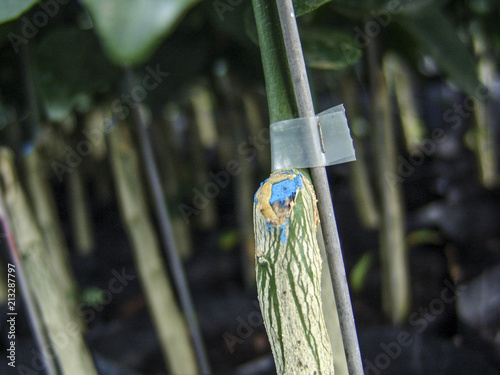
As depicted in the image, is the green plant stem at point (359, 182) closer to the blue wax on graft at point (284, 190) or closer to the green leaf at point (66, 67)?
the green leaf at point (66, 67)

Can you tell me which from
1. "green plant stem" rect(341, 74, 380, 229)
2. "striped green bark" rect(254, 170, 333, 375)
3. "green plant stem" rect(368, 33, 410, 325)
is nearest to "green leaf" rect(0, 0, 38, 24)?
"striped green bark" rect(254, 170, 333, 375)

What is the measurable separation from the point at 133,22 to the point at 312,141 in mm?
117

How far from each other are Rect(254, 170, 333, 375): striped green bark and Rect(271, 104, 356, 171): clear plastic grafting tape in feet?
0.04

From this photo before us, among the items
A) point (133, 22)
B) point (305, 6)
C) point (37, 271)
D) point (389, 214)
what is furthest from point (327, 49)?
point (389, 214)

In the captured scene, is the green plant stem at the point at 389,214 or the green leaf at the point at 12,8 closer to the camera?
the green leaf at the point at 12,8

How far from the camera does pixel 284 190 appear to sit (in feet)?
0.85

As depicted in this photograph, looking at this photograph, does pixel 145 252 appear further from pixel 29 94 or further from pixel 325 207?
pixel 325 207

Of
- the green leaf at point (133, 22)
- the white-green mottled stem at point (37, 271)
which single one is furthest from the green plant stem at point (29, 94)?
the green leaf at point (133, 22)

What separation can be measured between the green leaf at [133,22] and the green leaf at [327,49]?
0.69ft

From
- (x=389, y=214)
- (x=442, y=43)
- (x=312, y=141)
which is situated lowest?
(x=389, y=214)

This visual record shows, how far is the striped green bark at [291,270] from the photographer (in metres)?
0.26

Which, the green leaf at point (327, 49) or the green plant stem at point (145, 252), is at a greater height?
the green leaf at point (327, 49)

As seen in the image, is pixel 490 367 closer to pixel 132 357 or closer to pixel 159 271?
pixel 159 271

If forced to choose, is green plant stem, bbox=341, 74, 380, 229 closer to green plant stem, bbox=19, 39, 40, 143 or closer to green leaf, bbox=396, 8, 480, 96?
green leaf, bbox=396, 8, 480, 96
